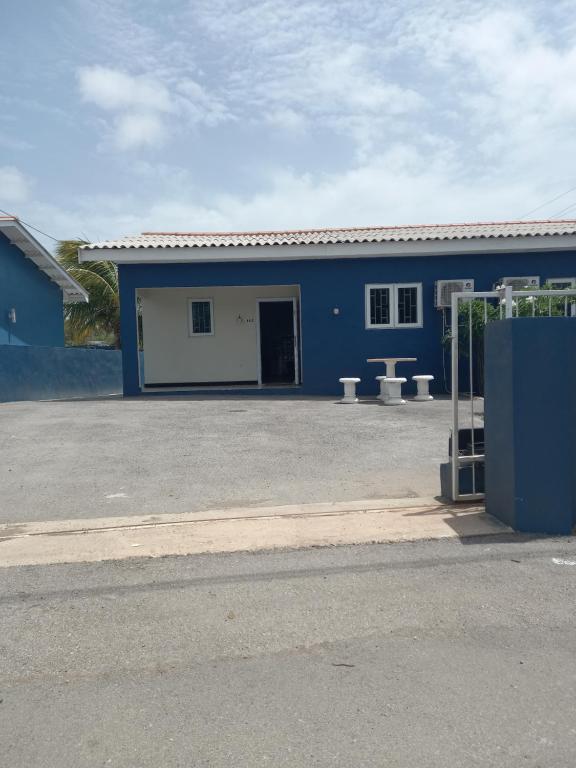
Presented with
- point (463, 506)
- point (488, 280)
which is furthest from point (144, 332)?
point (463, 506)

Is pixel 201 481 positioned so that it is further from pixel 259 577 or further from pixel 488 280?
pixel 488 280

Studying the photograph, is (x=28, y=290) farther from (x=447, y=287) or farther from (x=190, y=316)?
(x=447, y=287)

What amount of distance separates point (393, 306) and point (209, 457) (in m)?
8.65

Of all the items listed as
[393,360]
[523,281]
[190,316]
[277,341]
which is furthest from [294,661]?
[277,341]

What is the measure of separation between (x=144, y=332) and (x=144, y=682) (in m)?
15.8

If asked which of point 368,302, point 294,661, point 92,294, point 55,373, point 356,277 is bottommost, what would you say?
point 294,661

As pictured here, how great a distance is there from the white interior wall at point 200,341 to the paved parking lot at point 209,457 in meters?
5.46

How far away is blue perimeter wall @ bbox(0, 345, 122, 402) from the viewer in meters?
15.7

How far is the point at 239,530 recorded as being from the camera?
516 centimetres

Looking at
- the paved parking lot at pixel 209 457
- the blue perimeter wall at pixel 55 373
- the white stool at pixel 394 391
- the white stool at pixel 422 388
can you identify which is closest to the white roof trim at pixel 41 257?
the blue perimeter wall at pixel 55 373

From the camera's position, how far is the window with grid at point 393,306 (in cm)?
1536

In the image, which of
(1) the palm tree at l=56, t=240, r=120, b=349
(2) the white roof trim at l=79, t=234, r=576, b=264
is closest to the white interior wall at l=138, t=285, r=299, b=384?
(2) the white roof trim at l=79, t=234, r=576, b=264

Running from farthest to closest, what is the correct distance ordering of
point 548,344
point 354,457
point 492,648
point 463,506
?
point 354,457 < point 463,506 < point 548,344 < point 492,648

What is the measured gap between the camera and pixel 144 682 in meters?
2.93
